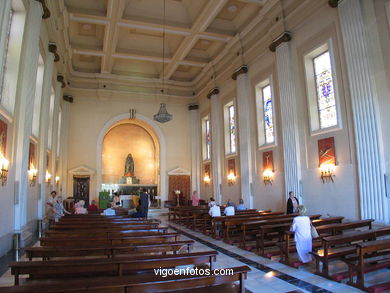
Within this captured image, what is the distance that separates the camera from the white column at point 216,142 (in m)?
15.0

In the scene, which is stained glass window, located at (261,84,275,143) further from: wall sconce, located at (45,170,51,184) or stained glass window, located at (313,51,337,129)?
wall sconce, located at (45,170,51,184)

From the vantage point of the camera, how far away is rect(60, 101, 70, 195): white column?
15.2 m

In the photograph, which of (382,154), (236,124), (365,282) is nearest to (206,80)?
(236,124)

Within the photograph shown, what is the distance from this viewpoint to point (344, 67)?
26.7ft

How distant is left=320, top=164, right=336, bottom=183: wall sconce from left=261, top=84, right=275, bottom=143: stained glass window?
2.83m

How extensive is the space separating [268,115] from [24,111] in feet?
27.8

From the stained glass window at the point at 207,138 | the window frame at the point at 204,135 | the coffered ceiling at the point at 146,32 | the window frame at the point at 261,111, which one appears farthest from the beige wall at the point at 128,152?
the window frame at the point at 261,111

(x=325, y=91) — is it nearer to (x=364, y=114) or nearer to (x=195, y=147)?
(x=364, y=114)

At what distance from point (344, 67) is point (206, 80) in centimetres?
953

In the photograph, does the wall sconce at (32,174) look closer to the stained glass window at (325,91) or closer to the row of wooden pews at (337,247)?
the row of wooden pews at (337,247)

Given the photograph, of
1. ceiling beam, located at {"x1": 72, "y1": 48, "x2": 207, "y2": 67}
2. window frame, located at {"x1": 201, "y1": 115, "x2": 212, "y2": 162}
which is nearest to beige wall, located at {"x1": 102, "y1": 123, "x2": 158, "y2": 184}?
window frame, located at {"x1": 201, "y1": 115, "x2": 212, "y2": 162}

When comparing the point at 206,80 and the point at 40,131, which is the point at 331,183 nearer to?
the point at 40,131

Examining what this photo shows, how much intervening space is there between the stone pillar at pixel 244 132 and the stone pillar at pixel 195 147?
512 cm

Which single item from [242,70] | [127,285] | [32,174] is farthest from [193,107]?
[127,285]
